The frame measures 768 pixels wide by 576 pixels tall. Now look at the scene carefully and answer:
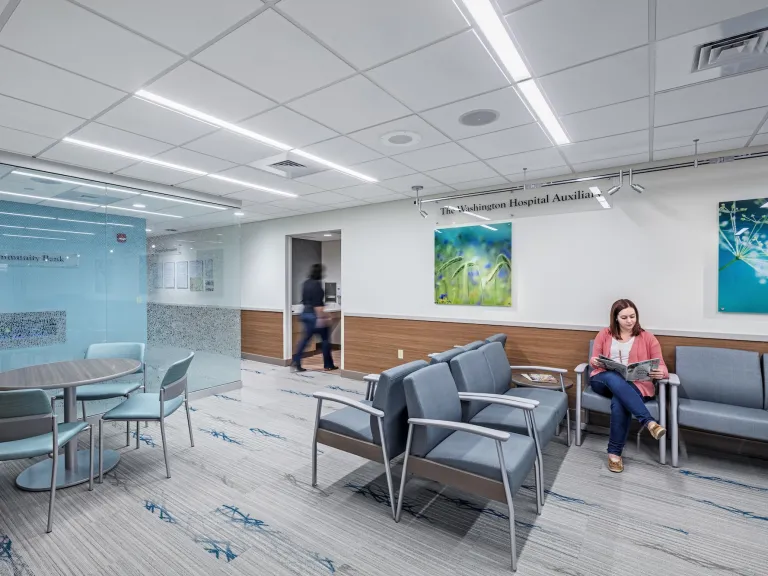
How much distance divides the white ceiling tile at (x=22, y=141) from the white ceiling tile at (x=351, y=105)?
2.32 meters

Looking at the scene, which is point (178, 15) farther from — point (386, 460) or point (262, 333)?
point (262, 333)

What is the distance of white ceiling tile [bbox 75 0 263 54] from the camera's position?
5.84 feet

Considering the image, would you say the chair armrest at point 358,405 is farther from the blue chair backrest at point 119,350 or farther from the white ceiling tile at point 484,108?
the blue chair backrest at point 119,350

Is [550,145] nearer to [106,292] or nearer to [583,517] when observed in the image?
[583,517]

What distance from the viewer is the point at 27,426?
2467 millimetres

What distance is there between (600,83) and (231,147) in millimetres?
2920

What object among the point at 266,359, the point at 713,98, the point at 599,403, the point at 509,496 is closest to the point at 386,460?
the point at 509,496

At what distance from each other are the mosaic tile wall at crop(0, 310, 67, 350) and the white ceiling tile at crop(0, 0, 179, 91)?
2694mm

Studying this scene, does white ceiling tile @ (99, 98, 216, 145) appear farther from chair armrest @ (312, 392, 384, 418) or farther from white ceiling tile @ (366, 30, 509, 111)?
chair armrest @ (312, 392, 384, 418)

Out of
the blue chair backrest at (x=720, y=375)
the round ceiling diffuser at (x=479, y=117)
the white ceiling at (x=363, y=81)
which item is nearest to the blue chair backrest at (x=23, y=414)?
the white ceiling at (x=363, y=81)

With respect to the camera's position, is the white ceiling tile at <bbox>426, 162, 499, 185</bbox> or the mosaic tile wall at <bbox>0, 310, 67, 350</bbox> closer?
the mosaic tile wall at <bbox>0, 310, 67, 350</bbox>

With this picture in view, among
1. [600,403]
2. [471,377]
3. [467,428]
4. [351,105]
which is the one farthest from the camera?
[600,403]

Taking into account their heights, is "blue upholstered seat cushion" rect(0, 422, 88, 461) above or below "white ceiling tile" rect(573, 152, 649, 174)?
below

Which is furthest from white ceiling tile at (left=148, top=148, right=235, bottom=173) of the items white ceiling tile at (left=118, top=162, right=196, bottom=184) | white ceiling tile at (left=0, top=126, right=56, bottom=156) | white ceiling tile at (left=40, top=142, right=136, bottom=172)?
white ceiling tile at (left=0, top=126, right=56, bottom=156)
